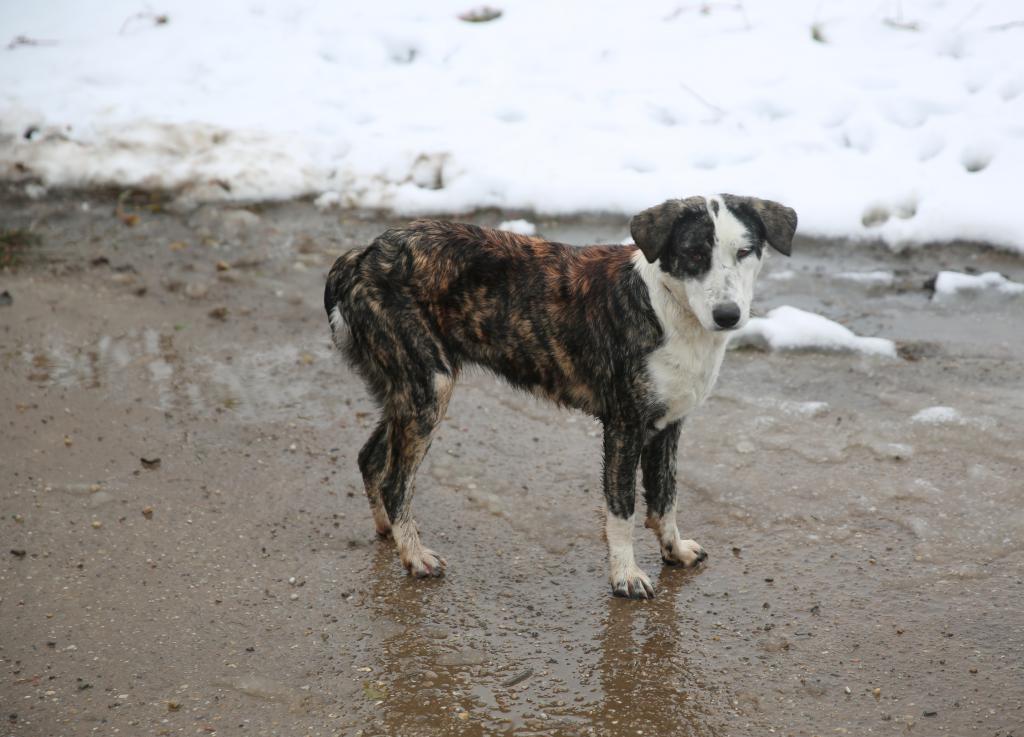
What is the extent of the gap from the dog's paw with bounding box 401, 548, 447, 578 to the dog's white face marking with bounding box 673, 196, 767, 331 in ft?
5.23

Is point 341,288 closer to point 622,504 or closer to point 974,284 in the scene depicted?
point 622,504

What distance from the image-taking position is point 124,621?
4227mm

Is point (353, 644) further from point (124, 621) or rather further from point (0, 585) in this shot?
point (0, 585)

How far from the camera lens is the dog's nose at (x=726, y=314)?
12.8 feet

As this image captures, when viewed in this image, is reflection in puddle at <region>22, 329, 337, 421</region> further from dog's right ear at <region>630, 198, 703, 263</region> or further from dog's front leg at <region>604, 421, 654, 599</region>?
dog's right ear at <region>630, 198, 703, 263</region>

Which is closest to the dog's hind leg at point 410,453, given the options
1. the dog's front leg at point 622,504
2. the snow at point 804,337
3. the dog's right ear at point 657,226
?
the dog's front leg at point 622,504

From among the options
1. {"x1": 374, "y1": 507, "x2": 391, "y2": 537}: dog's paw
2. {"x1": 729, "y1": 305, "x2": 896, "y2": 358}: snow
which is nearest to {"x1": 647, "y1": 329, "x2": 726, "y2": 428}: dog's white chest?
{"x1": 374, "y1": 507, "x2": 391, "y2": 537}: dog's paw

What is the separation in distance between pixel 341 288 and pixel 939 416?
3.27 m

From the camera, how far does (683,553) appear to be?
4.61 meters

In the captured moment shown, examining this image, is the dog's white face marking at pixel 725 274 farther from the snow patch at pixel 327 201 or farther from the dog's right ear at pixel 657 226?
the snow patch at pixel 327 201

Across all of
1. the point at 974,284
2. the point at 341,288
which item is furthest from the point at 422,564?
the point at 974,284

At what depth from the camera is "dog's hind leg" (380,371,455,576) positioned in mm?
4547

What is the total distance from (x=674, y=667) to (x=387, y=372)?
1721mm

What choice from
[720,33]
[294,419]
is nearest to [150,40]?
[720,33]
